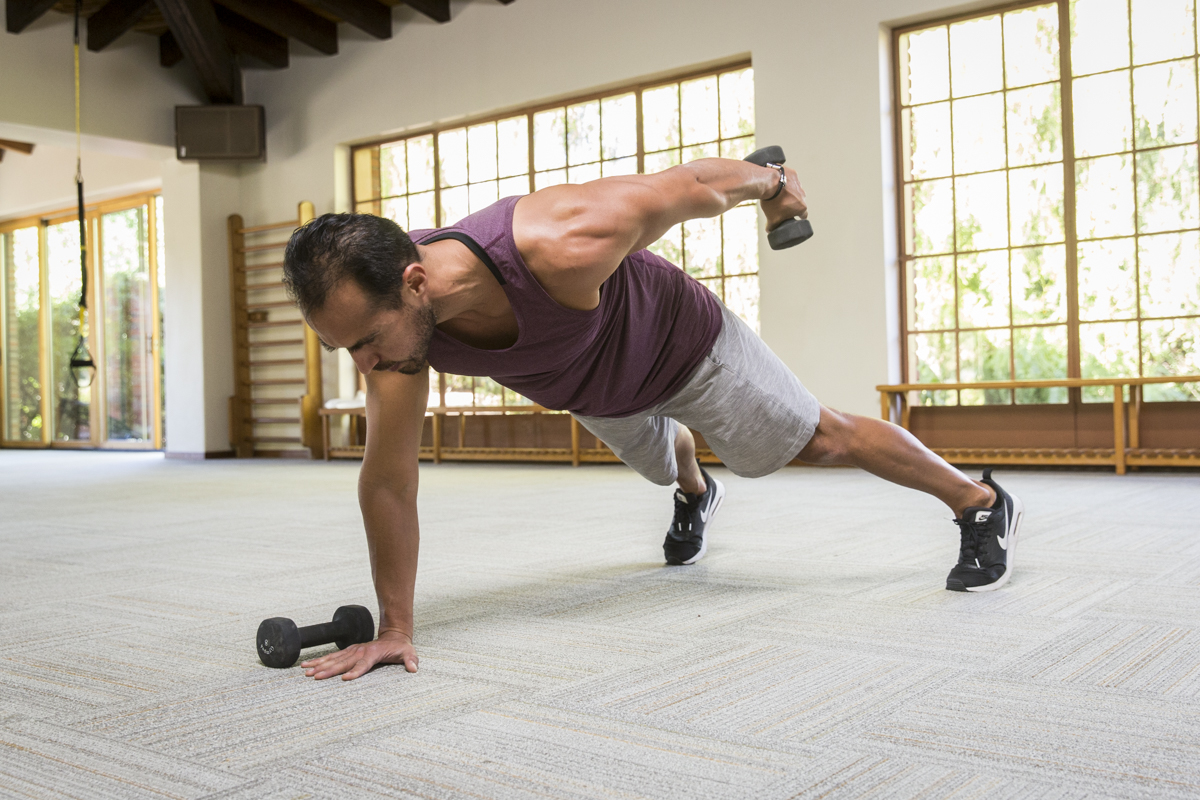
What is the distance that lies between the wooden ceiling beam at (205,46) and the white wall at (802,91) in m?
1.79

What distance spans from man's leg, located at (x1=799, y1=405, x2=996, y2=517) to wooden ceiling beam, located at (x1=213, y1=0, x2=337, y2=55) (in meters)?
6.26

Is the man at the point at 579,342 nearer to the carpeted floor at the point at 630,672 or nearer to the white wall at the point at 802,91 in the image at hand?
the carpeted floor at the point at 630,672

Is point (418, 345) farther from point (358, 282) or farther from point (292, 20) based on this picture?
point (292, 20)

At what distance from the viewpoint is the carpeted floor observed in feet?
3.44

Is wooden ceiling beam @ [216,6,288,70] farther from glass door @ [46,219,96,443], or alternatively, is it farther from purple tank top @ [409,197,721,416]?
purple tank top @ [409,197,721,416]

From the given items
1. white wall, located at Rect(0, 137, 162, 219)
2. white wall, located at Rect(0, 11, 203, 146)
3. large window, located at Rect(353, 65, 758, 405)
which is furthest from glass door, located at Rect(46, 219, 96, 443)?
large window, located at Rect(353, 65, 758, 405)

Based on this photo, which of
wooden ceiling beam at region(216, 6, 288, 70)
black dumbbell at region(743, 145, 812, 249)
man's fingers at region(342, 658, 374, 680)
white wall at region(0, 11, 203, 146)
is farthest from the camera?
wooden ceiling beam at region(216, 6, 288, 70)

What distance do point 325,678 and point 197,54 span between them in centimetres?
683

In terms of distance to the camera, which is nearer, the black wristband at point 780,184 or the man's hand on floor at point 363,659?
the man's hand on floor at point 363,659

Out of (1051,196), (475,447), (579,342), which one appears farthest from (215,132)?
(579,342)

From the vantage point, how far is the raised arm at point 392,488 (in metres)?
1.56

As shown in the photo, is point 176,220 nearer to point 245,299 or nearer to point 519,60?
point 245,299

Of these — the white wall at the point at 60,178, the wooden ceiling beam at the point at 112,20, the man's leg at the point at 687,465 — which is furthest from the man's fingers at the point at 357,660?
the white wall at the point at 60,178

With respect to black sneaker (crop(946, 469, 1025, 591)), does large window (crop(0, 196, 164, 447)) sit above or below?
above
